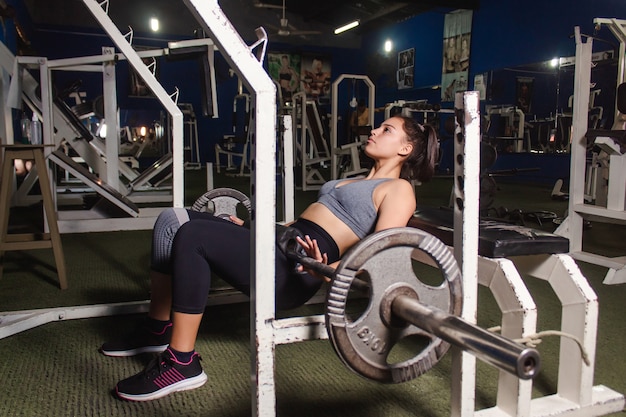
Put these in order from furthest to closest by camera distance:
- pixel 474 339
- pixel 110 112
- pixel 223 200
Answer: pixel 110 112, pixel 223 200, pixel 474 339

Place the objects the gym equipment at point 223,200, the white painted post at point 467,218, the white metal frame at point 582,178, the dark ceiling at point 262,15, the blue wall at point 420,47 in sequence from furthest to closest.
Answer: the dark ceiling at point 262,15 → the blue wall at point 420,47 → the white metal frame at point 582,178 → the gym equipment at point 223,200 → the white painted post at point 467,218

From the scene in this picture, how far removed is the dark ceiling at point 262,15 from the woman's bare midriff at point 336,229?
7888 millimetres

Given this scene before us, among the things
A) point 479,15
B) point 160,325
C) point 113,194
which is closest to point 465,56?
point 479,15

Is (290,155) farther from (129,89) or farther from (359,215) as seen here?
(129,89)

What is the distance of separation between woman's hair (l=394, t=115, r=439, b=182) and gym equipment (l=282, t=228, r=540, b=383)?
55 cm

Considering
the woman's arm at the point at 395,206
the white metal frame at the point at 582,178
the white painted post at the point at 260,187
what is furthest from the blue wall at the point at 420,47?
the white painted post at the point at 260,187

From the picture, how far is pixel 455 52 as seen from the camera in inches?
333

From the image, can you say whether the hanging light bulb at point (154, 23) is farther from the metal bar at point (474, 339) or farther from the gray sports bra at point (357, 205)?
the metal bar at point (474, 339)

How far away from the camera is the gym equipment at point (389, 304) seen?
0.75 meters

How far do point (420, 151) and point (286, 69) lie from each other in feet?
32.0

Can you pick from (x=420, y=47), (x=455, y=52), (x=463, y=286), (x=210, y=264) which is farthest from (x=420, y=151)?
(x=420, y=47)

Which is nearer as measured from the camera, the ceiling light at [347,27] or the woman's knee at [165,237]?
the woman's knee at [165,237]

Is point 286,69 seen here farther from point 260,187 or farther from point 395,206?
point 260,187

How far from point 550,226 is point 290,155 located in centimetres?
264
